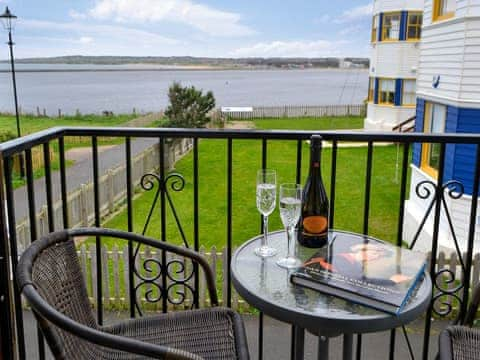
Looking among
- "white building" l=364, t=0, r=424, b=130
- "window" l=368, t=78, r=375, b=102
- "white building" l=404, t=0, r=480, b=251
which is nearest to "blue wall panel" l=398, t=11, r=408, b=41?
"white building" l=364, t=0, r=424, b=130

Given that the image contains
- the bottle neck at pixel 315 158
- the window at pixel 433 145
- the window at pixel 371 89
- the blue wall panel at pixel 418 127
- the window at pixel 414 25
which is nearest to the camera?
the bottle neck at pixel 315 158

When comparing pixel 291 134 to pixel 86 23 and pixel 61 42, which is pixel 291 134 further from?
pixel 86 23

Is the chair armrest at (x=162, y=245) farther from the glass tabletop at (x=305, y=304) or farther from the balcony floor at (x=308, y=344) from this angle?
the balcony floor at (x=308, y=344)

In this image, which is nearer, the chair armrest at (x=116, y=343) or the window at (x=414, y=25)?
the chair armrest at (x=116, y=343)

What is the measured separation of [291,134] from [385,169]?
11.9m

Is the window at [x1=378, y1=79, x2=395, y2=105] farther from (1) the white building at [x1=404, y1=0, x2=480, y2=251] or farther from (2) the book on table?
(2) the book on table

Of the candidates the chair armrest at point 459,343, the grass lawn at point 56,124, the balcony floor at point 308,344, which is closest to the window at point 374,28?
the grass lawn at point 56,124

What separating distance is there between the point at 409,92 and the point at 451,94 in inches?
403

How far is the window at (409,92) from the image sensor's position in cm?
1633

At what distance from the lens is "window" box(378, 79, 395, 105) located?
54.9 feet

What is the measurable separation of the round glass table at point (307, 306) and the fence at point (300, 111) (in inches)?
1008

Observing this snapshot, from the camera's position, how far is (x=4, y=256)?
149cm

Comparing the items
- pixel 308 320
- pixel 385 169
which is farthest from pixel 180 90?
pixel 308 320

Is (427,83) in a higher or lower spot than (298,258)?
higher
